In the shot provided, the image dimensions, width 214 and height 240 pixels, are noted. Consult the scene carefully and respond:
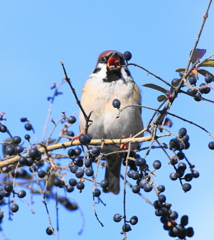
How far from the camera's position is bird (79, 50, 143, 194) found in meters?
5.15

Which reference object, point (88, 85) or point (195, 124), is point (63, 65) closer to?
point (195, 124)

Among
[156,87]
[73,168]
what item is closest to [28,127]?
[73,168]

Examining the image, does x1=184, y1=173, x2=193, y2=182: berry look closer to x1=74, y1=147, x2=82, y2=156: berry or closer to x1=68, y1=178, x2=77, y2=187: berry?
x1=68, y1=178, x2=77, y2=187: berry

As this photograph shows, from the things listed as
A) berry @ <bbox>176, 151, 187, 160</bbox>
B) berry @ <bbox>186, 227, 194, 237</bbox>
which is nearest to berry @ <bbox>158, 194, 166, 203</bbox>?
berry @ <bbox>176, 151, 187, 160</bbox>

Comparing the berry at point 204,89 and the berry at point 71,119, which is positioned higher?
the berry at point 204,89

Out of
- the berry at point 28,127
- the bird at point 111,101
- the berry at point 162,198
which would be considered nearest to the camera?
the berry at point 162,198

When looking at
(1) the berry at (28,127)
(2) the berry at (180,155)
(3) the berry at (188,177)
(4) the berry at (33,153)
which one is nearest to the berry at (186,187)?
(3) the berry at (188,177)

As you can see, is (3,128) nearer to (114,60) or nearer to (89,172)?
(89,172)

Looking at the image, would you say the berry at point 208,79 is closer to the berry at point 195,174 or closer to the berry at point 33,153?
the berry at point 195,174

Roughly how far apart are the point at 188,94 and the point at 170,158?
486 mm

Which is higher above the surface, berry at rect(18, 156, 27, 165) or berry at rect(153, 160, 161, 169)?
berry at rect(153, 160, 161, 169)

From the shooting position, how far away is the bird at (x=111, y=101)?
16.9 feet

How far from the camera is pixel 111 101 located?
513 centimetres

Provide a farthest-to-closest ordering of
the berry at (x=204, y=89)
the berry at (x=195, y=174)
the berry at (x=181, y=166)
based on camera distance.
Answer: the berry at (x=195, y=174) → the berry at (x=181, y=166) → the berry at (x=204, y=89)
